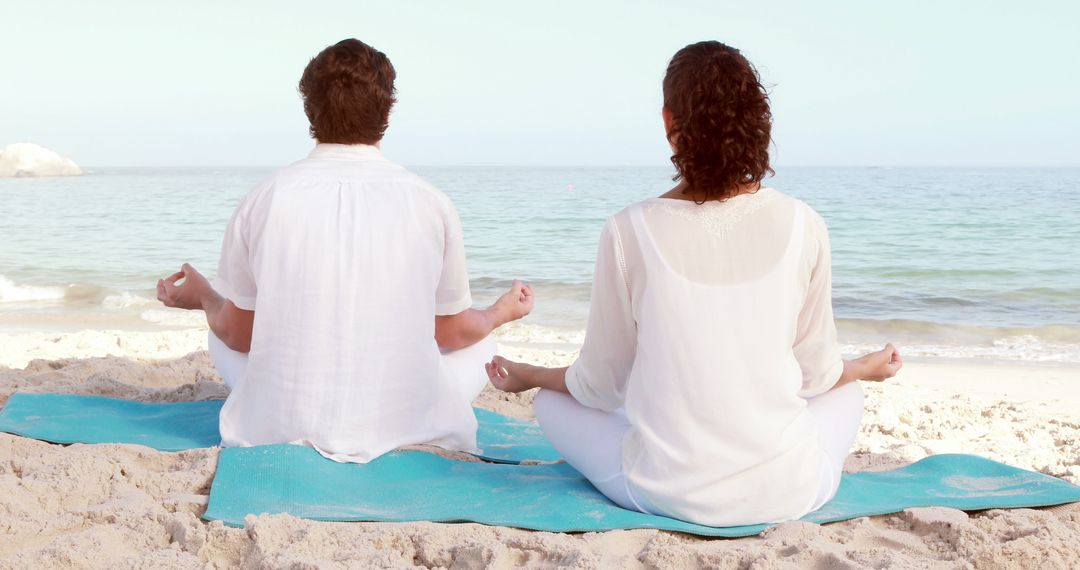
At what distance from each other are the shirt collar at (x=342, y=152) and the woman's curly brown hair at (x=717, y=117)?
1.08 metres

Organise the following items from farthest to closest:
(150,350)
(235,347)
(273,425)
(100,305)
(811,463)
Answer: (100,305) < (150,350) < (235,347) < (273,425) < (811,463)

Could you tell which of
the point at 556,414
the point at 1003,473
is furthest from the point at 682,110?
the point at 1003,473

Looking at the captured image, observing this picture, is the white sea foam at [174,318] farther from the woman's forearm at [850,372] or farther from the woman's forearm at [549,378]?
the woman's forearm at [850,372]

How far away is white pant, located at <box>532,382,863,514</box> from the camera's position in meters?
2.66

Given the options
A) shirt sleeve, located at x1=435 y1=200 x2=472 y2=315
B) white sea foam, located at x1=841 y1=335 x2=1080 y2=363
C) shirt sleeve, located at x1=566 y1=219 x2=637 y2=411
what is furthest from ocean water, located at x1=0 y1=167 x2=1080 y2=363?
shirt sleeve, located at x1=566 y1=219 x2=637 y2=411

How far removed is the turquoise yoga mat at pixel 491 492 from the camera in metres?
2.64

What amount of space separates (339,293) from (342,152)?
45 centimetres

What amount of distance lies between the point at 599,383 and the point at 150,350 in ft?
14.1

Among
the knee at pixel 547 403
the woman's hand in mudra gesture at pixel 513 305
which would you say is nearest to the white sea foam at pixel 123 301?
the woman's hand in mudra gesture at pixel 513 305

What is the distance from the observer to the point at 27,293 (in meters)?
10.4

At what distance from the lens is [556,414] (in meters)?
2.84

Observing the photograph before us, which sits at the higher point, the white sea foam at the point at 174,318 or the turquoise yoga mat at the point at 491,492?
the turquoise yoga mat at the point at 491,492

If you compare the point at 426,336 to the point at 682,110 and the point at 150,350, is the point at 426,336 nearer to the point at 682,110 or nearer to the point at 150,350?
the point at 682,110

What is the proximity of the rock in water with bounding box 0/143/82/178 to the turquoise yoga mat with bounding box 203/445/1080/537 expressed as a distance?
163 ft
